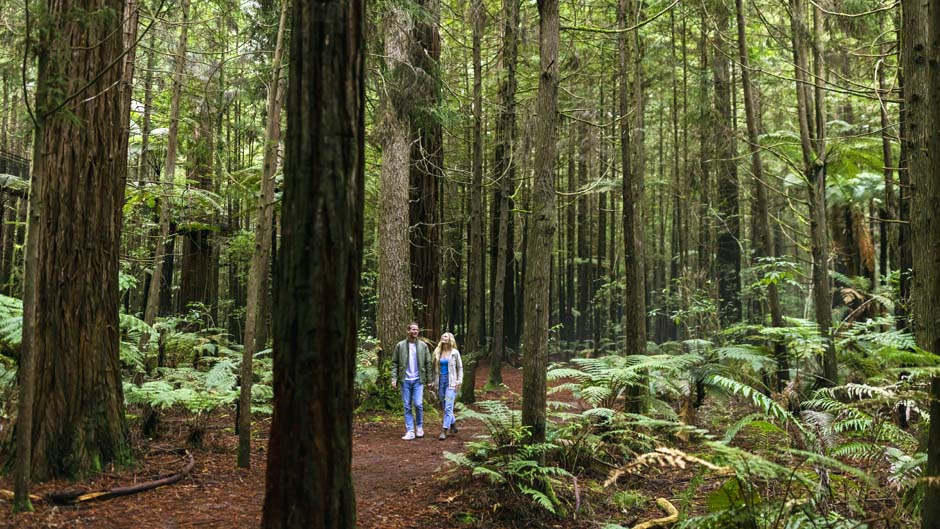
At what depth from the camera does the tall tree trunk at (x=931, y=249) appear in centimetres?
327

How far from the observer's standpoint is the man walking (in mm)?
9031

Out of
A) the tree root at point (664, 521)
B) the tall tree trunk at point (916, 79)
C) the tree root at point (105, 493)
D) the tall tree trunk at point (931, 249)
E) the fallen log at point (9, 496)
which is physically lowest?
the tree root at point (664, 521)

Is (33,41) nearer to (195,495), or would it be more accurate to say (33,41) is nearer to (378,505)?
(195,495)

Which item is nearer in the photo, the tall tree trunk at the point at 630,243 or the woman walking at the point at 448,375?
the tall tree trunk at the point at 630,243

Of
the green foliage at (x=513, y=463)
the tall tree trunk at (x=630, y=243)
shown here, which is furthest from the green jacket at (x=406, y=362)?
the tall tree trunk at (x=630, y=243)

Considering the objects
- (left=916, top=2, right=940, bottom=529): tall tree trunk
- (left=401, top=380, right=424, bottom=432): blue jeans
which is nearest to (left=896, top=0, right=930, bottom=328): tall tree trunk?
(left=916, top=2, right=940, bottom=529): tall tree trunk

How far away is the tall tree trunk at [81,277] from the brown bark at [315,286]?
11.5ft

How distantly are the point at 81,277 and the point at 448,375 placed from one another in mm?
5366

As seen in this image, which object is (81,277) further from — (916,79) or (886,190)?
(886,190)

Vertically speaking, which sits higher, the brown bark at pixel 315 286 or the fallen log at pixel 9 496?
the brown bark at pixel 315 286

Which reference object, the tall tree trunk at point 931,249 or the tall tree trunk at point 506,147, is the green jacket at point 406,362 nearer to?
the tall tree trunk at point 506,147

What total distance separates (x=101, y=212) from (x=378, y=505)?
4.12 meters

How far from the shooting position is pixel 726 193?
17641 millimetres

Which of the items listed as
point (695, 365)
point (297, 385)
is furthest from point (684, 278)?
point (297, 385)
